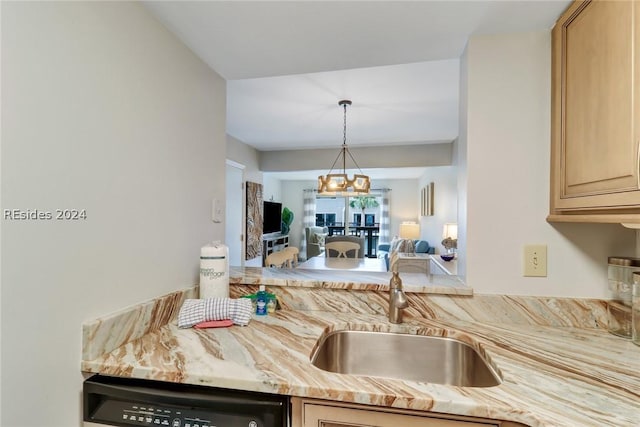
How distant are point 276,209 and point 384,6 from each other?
561cm

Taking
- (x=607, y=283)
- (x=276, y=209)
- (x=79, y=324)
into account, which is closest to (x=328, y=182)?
(x=607, y=283)

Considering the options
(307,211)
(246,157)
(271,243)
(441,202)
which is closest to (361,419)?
(246,157)

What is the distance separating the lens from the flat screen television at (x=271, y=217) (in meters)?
5.82

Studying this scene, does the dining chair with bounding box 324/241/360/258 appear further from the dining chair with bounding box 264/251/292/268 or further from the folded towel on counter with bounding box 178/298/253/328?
the folded towel on counter with bounding box 178/298/253/328

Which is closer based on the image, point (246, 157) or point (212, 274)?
point (212, 274)

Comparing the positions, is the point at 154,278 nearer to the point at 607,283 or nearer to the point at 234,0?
the point at 234,0

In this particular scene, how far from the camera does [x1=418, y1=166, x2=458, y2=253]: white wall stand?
4422 mm

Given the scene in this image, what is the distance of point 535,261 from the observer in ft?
4.03

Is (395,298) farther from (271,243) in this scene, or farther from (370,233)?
(370,233)

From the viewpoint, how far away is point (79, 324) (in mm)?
865

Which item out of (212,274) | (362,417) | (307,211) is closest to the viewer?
(362,417)

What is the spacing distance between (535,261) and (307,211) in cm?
722

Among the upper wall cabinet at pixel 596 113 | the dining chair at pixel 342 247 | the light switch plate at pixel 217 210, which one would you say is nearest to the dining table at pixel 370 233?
the dining chair at pixel 342 247

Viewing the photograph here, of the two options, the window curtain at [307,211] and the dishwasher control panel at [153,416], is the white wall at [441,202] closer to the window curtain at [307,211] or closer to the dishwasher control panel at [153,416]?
the window curtain at [307,211]
